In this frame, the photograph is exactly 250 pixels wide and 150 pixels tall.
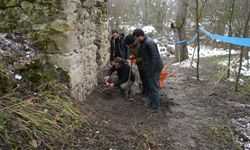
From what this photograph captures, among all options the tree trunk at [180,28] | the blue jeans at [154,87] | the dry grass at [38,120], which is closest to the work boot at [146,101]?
the blue jeans at [154,87]

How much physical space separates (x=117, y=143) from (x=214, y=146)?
152 cm

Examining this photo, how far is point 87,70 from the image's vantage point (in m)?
5.73

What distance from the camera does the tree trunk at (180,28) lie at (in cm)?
1223

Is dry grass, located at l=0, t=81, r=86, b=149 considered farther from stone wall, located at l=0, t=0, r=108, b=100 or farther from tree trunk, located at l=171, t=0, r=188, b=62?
tree trunk, located at l=171, t=0, r=188, b=62

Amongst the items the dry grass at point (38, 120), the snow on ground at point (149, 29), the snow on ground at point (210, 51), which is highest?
the dry grass at point (38, 120)

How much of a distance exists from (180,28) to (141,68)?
260 inches

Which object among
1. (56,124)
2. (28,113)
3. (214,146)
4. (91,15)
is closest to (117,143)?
(56,124)

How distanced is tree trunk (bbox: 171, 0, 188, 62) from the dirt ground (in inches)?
210

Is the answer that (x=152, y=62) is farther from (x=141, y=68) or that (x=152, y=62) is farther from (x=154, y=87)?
(x=141, y=68)

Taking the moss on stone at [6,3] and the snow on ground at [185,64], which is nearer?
the moss on stone at [6,3]

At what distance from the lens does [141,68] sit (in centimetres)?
643

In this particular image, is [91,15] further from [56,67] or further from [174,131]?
[174,131]

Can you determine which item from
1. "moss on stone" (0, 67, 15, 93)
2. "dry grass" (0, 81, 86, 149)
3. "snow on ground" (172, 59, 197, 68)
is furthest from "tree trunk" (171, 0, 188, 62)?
"moss on stone" (0, 67, 15, 93)

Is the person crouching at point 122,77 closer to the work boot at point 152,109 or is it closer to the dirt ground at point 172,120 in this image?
the dirt ground at point 172,120
